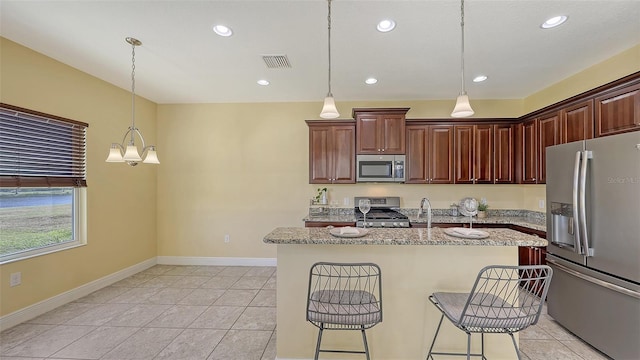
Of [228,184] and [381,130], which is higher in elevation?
[381,130]

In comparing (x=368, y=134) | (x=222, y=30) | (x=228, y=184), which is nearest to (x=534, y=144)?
(x=368, y=134)

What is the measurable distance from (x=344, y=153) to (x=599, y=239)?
2.96 metres

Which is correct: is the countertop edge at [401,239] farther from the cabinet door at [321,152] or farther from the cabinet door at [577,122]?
the cabinet door at [321,152]

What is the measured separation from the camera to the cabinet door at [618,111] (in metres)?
2.32

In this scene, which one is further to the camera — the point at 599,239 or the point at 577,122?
the point at 577,122

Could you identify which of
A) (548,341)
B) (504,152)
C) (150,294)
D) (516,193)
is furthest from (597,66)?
(150,294)

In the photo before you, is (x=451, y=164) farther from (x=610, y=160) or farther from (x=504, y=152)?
(x=610, y=160)

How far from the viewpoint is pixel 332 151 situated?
14.0 ft

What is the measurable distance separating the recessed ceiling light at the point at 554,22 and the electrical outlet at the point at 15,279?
18.4 ft

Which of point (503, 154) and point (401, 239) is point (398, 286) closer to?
point (401, 239)

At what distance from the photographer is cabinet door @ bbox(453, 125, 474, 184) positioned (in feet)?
13.7

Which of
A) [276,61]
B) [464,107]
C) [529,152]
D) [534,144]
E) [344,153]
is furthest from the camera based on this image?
[344,153]

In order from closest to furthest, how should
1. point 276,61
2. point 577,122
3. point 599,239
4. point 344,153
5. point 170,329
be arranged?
point 599,239, point 170,329, point 577,122, point 276,61, point 344,153

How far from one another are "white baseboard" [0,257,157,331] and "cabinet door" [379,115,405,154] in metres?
4.47
